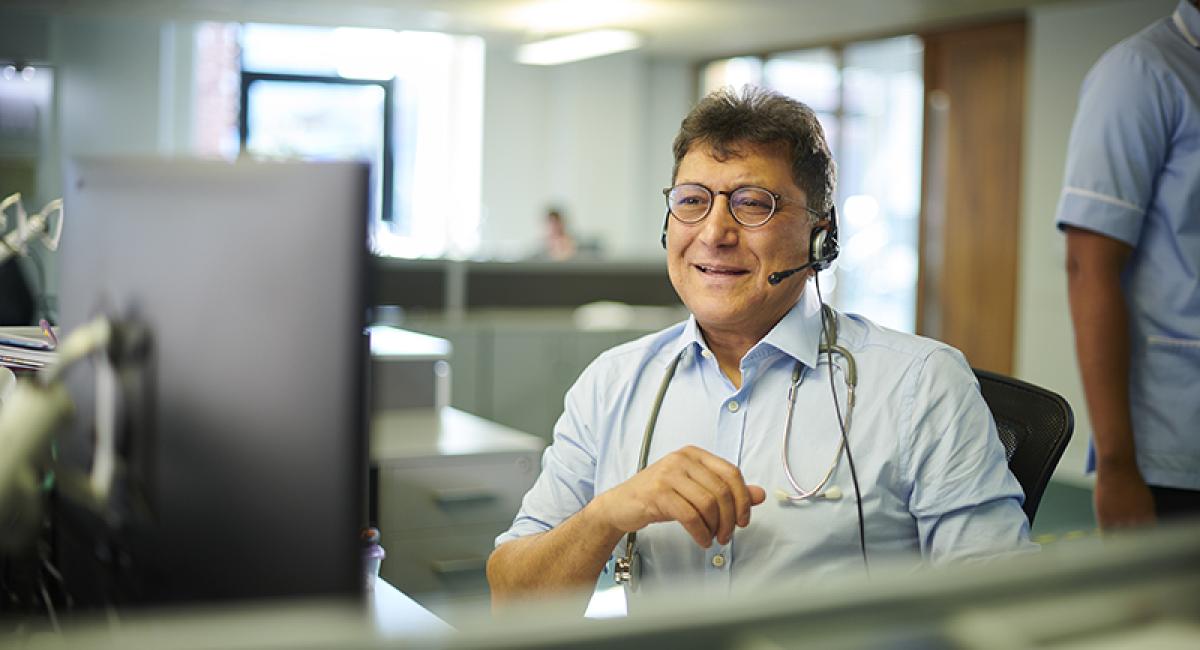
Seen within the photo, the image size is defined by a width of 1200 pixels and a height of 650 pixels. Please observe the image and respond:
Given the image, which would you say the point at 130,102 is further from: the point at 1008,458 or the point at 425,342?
the point at 1008,458

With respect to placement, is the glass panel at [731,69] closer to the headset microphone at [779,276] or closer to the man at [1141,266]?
the man at [1141,266]

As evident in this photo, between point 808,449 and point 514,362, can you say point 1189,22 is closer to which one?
point 808,449

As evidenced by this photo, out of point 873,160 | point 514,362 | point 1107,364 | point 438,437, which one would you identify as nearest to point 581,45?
point 873,160

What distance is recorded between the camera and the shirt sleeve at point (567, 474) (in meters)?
1.44

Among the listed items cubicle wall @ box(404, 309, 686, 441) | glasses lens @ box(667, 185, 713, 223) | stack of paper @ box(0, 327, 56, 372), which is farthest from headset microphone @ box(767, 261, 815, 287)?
cubicle wall @ box(404, 309, 686, 441)

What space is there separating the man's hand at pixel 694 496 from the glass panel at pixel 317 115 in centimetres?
878

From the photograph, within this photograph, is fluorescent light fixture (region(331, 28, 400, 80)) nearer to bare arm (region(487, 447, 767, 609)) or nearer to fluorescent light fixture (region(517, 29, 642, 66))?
fluorescent light fixture (region(517, 29, 642, 66))

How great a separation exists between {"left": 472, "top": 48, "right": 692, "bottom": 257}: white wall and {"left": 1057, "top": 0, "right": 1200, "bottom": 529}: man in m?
8.32

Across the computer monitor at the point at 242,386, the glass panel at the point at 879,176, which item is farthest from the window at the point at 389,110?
the computer monitor at the point at 242,386

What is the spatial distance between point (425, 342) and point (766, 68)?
261 inches

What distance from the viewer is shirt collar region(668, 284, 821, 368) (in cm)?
139

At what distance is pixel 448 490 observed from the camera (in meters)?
2.60

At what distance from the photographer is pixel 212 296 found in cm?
76

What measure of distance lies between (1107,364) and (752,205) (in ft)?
1.93
